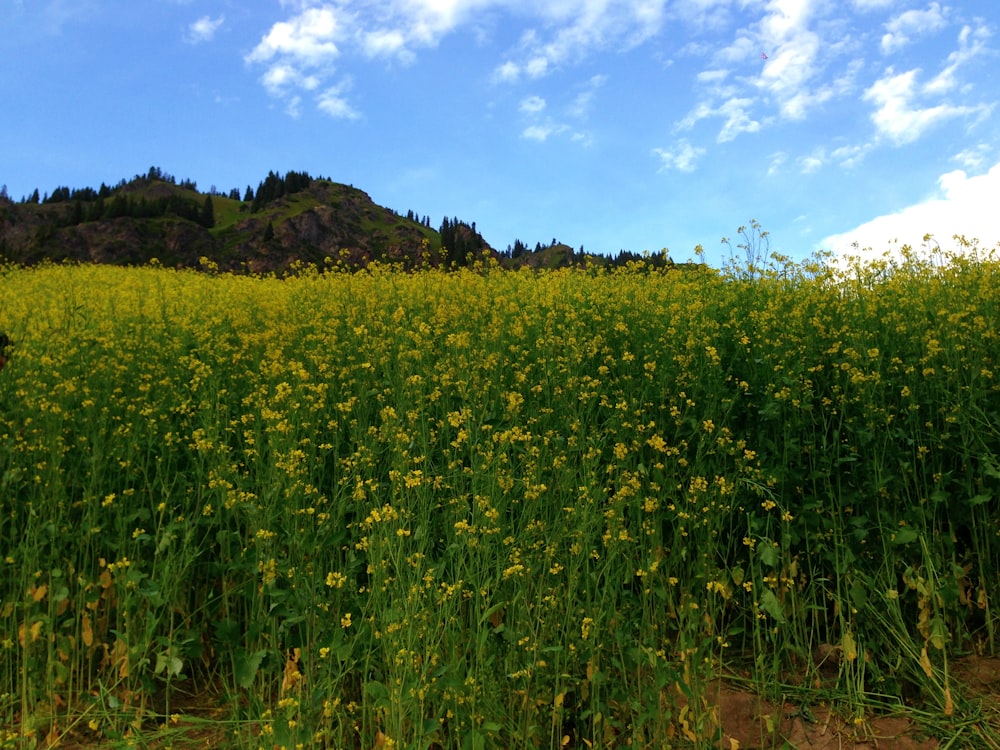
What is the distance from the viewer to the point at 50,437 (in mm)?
4461

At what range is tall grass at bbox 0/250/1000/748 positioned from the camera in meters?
3.07

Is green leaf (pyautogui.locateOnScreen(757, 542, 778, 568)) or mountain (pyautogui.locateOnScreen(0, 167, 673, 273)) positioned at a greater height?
mountain (pyautogui.locateOnScreen(0, 167, 673, 273))

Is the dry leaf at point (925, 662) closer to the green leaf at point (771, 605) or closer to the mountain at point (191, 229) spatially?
the green leaf at point (771, 605)

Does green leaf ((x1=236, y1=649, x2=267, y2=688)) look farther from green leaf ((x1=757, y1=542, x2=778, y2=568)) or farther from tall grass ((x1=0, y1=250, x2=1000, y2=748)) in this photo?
green leaf ((x1=757, y1=542, x2=778, y2=568))

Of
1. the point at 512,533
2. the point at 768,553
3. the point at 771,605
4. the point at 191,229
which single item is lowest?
the point at 771,605

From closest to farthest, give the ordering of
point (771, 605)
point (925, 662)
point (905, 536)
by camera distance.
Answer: point (771, 605) < point (925, 662) < point (905, 536)

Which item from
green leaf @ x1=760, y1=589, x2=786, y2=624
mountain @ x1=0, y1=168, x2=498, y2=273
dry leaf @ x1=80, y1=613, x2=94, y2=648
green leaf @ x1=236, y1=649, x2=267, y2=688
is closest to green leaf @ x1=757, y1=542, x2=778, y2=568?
green leaf @ x1=760, y1=589, x2=786, y2=624

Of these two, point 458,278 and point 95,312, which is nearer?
point 95,312

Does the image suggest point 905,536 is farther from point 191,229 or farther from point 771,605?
point 191,229

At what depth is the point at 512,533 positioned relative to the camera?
11.3 ft

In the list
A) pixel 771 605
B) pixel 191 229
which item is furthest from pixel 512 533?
pixel 191 229

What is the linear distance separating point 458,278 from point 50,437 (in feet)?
19.3

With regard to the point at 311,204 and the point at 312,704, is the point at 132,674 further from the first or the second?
the point at 311,204

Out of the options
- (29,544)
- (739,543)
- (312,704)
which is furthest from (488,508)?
(29,544)
